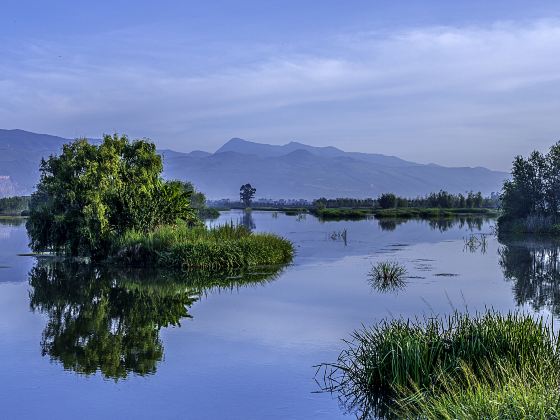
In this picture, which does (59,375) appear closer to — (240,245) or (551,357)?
(551,357)

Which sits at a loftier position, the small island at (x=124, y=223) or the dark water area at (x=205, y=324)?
the small island at (x=124, y=223)

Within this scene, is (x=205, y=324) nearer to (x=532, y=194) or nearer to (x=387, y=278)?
(x=387, y=278)

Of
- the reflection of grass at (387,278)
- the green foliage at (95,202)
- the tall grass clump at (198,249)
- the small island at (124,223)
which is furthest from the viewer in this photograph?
the green foliage at (95,202)

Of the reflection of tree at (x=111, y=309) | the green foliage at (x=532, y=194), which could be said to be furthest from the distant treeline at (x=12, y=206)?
the reflection of tree at (x=111, y=309)

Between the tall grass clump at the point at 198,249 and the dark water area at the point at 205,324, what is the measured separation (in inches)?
64.2

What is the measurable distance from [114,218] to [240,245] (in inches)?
261

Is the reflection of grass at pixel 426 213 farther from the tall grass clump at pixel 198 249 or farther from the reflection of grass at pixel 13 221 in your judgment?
the tall grass clump at pixel 198 249

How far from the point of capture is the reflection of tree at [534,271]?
21516mm

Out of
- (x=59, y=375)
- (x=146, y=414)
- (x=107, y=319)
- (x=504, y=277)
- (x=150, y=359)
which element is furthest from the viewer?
(x=504, y=277)

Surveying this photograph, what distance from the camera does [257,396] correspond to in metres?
11.3

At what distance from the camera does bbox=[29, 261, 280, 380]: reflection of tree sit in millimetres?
13938

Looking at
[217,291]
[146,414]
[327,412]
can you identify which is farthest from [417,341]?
[217,291]

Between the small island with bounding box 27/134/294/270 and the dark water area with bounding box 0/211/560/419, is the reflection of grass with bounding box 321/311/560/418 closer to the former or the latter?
the dark water area with bounding box 0/211/560/419

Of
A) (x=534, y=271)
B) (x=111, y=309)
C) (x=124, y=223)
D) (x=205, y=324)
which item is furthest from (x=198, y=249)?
(x=534, y=271)
